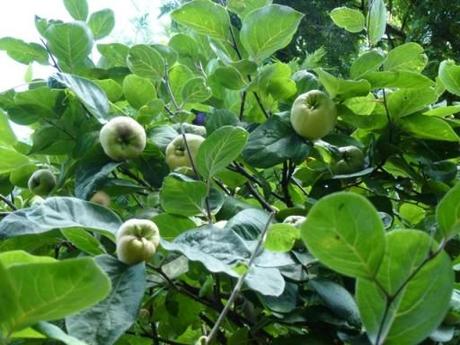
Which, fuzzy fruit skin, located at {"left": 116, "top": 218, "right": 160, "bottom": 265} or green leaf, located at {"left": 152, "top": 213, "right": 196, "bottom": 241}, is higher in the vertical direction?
fuzzy fruit skin, located at {"left": 116, "top": 218, "right": 160, "bottom": 265}

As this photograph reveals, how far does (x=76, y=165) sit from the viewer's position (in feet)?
2.14

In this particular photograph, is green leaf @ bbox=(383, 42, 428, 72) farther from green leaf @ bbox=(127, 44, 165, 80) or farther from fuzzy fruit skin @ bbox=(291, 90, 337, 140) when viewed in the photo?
green leaf @ bbox=(127, 44, 165, 80)

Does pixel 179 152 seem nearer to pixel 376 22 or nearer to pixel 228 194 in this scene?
pixel 228 194

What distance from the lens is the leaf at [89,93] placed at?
24.4 inches

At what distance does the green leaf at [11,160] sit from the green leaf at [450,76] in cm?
46

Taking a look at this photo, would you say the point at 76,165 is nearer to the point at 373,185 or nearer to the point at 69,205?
the point at 69,205

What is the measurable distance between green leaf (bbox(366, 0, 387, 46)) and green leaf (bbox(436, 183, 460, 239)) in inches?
17.3

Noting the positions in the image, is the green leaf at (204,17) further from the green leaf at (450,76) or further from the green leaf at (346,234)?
the green leaf at (346,234)

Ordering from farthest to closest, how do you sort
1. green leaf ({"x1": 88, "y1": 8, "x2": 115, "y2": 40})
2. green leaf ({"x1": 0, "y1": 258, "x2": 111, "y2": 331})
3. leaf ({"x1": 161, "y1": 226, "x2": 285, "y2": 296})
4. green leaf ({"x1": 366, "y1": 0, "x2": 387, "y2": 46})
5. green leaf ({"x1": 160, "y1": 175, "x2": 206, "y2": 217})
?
green leaf ({"x1": 88, "y1": 8, "x2": 115, "y2": 40}) → green leaf ({"x1": 366, "y1": 0, "x2": 387, "y2": 46}) → green leaf ({"x1": 160, "y1": 175, "x2": 206, "y2": 217}) → leaf ({"x1": 161, "y1": 226, "x2": 285, "y2": 296}) → green leaf ({"x1": 0, "y1": 258, "x2": 111, "y2": 331})

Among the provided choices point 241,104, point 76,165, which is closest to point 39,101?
point 76,165

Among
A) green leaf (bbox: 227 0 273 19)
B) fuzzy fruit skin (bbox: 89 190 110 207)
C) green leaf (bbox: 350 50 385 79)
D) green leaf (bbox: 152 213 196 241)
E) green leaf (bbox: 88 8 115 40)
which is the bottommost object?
fuzzy fruit skin (bbox: 89 190 110 207)

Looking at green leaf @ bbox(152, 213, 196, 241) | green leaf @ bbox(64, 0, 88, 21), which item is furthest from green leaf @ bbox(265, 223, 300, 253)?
green leaf @ bbox(64, 0, 88, 21)

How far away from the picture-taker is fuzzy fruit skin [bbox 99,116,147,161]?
61 cm

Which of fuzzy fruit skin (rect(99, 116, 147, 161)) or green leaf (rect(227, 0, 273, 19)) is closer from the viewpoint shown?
fuzzy fruit skin (rect(99, 116, 147, 161))
